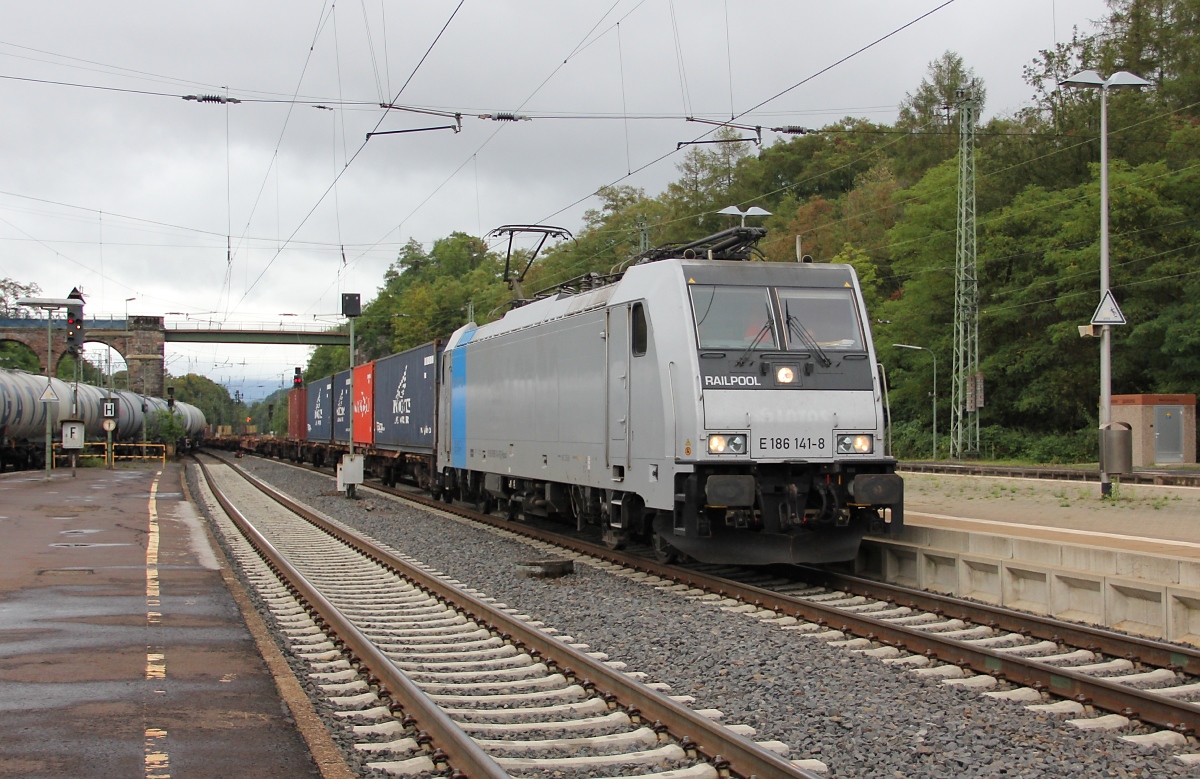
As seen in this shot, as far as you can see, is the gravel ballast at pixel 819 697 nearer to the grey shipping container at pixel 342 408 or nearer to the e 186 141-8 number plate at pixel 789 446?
the e 186 141-8 number plate at pixel 789 446

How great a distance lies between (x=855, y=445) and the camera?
37.4ft

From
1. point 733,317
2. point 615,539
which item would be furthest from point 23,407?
point 733,317

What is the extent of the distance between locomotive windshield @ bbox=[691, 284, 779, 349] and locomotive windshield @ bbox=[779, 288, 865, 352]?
22cm

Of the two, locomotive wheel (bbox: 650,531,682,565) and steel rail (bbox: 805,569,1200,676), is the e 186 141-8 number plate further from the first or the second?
locomotive wheel (bbox: 650,531,682,565)

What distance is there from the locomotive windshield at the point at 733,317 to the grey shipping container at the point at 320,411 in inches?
1201

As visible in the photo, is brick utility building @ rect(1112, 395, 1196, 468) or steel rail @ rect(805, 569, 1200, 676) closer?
steel rail @ rect(805, 569, 1200, 676)

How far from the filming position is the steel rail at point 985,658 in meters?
6.20

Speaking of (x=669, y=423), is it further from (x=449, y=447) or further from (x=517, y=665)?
(x=449, y=447)

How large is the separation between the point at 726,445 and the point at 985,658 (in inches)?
155

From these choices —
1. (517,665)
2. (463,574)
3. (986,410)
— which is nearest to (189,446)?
(986,410)

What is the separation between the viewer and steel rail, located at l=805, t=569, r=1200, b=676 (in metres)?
7.48

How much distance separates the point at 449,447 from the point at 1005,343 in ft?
97.6

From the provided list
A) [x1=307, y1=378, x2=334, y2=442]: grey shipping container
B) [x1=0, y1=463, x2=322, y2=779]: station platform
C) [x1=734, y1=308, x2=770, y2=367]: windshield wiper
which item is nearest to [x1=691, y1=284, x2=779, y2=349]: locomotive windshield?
[x1=734, y1=308, x2=770, y2=367]: windshield wiper

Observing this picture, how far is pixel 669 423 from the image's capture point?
11.2 m
